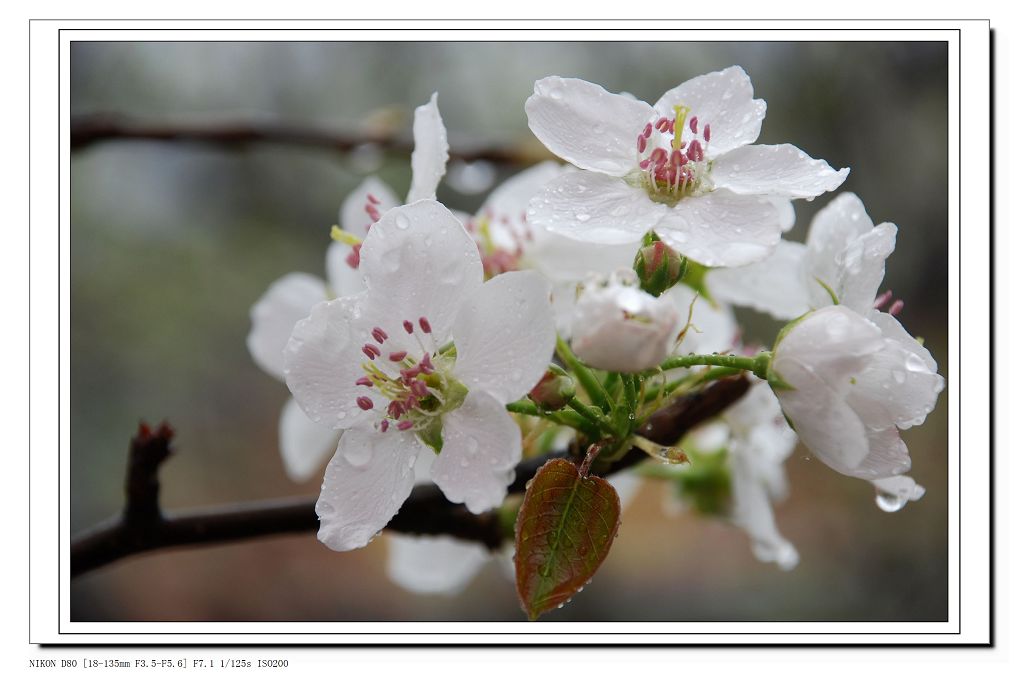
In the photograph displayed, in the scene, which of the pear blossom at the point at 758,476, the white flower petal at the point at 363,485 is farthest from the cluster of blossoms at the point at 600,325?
the pear blossom at the point at 758,476

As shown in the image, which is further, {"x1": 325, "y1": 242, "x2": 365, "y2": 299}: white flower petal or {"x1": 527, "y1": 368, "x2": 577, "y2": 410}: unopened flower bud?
{"x1": 325, "y1": 242, "x2": 365, "y2": 299}: white flower petal

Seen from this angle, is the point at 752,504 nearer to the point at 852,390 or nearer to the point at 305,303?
the point at 852,390

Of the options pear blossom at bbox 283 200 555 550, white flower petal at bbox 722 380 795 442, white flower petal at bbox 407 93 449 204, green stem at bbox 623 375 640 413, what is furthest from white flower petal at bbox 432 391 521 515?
white flower petal at bbox 722 380 795 442

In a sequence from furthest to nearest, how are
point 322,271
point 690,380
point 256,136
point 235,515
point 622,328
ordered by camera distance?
point 322,271
point 256,136
point 235,515
point 690,380
point 622,328

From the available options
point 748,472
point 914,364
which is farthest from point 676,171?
point 748,472

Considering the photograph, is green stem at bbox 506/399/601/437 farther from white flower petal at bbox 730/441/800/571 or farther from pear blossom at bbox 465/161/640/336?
white flower petal at bbox 730/441/800/571

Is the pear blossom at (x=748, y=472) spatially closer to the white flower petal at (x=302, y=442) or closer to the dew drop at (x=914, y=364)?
the dew drop at (x=914, y=364)
